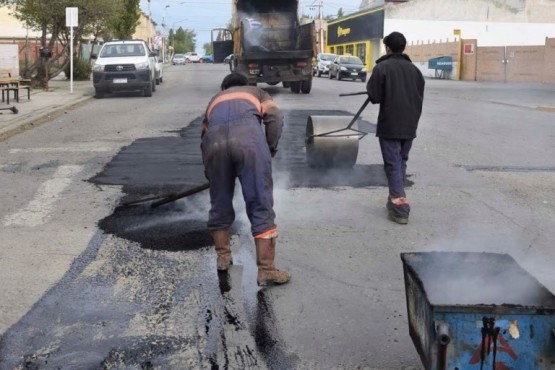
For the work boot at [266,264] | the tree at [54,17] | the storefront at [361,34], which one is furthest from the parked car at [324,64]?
the work boot at [266,264]

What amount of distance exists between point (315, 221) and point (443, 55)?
133 feet

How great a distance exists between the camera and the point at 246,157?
4.33m

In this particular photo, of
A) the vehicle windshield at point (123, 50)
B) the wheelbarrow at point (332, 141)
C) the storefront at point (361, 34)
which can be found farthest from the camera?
the storefront at point (361, 34)

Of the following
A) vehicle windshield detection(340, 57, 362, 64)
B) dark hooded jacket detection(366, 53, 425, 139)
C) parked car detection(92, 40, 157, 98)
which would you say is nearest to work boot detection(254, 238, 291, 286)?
dark hooded jacket detection(366, 53, 425, 139)

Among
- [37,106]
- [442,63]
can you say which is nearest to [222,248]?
[37,106]

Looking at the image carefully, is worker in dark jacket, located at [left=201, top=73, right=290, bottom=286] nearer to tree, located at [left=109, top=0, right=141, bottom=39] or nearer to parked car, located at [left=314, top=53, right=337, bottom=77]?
parked car, located at [left=314, top=53, right=337, bottom=77]

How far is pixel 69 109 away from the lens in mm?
17875

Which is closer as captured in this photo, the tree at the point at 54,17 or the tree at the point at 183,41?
the tree at the point at 54,17

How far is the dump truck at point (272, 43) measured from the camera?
2020cm

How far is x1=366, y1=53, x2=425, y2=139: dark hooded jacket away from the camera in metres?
6.07

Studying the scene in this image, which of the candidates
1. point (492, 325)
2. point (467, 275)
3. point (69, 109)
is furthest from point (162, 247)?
point (69, 109)

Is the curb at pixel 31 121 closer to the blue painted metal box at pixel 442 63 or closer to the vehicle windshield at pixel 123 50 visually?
the vehicle windshield at pixel 123 50

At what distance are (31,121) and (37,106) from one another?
338 centimetres

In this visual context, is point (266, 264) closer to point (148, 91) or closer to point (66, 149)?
point (66, 149)
